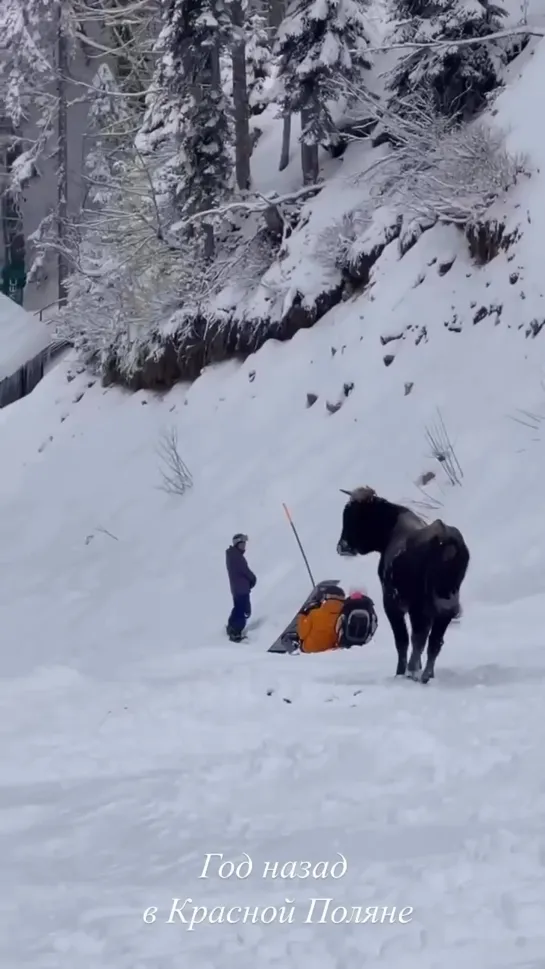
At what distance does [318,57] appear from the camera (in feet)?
68.5

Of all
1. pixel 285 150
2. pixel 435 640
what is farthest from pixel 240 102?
pixel 435 640

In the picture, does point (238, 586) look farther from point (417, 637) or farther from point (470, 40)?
point (470, 40)

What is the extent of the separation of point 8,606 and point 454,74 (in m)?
12.7

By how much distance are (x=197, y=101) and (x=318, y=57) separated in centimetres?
310

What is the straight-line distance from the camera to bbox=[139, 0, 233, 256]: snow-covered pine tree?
880 inches

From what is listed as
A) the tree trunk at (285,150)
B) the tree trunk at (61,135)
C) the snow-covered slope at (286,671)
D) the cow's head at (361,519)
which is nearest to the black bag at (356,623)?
the snow-covered slope at (286,671)

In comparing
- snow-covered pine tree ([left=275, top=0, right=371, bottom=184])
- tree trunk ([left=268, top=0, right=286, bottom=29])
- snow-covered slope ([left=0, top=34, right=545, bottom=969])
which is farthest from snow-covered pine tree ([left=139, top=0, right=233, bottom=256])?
tree trunk ([left=268, top=0, right=286, bottom=29])

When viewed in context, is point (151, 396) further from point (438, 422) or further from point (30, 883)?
point (30, 883)

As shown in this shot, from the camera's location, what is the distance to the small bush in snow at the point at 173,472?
19562 millimetres

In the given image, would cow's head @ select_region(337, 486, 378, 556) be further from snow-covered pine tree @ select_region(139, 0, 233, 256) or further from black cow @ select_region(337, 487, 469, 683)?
snow-covered pine tree @ select_region(139, 0, 233, 256)

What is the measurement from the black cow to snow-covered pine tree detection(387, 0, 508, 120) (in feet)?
42.5

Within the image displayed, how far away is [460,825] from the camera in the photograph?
4688mm

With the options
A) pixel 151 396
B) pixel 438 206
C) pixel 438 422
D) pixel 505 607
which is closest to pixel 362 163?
pixel 438 206

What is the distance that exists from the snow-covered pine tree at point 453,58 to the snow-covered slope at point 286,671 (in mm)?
852
